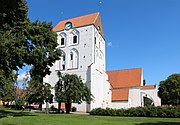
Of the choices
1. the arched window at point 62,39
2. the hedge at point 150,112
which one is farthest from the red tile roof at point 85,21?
the hedge at point 150,112

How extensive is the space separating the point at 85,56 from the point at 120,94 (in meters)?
13.2

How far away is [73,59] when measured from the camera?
53.2 m

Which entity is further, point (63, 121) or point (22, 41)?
point (22, 41)

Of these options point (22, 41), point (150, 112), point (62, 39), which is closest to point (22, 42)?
point (22, 41)

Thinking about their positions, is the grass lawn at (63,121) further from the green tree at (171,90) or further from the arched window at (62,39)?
the arched window at (62,39)

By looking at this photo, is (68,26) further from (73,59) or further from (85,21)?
(73,59)

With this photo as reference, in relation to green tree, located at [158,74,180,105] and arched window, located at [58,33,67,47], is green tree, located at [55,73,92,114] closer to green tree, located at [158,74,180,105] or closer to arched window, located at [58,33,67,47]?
arched window, located at [58,33,67,47]

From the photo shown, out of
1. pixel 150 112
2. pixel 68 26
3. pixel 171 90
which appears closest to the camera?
pixel 150 112

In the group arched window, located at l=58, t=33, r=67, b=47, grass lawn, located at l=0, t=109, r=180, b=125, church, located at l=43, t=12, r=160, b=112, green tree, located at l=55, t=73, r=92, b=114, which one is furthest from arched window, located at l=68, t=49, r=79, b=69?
grass lawn, located at l=0, t=109, r=180, b=125

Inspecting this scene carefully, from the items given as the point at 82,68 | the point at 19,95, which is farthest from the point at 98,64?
the point at 19,95

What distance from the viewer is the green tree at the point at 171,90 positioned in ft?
173

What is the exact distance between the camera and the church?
50.9 m

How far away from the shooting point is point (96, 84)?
51.1m

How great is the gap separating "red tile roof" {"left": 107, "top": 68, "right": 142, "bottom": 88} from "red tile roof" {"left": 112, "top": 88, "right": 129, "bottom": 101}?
230 cm
